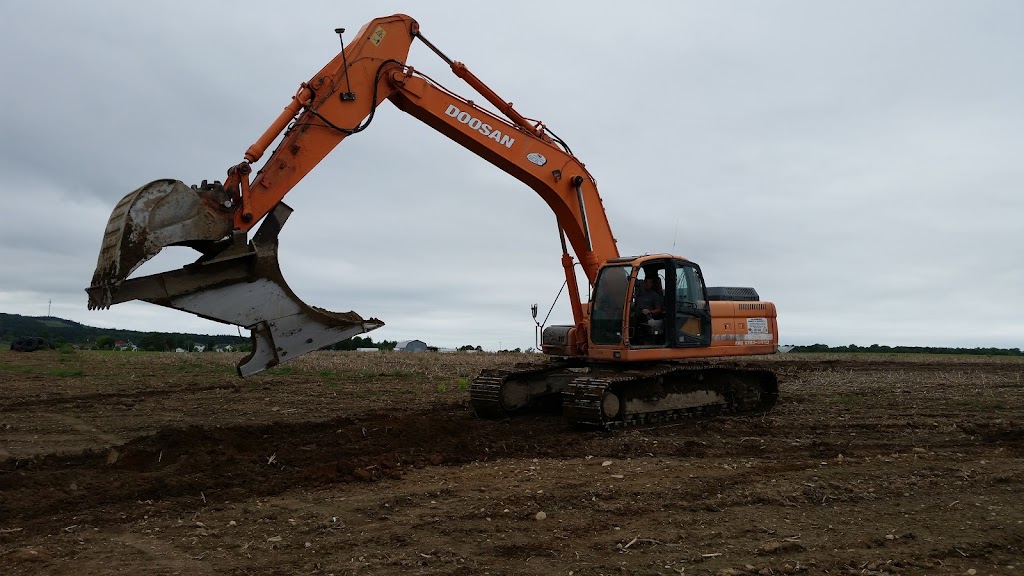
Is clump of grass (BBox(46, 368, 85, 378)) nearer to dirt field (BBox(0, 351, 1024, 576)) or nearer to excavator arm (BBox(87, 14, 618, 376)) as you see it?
dirt field (BBox(0, 351, 1024, 576))

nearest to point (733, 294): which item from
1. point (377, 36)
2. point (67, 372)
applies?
point (377, 36)

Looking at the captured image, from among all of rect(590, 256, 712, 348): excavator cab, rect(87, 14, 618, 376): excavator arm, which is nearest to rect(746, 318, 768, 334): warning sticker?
rect(590, 256, 712, 348): excavator cab

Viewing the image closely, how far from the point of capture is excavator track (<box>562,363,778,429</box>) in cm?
1065

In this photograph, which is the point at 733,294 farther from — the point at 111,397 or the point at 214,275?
the point at 111,397

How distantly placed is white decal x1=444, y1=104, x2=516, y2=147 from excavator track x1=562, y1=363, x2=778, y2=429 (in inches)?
145

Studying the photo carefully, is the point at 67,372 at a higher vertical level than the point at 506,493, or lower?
higher

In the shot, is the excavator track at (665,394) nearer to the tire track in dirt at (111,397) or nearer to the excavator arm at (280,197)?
the excavator arm at (280,197)

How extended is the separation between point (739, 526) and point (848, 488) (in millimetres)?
1671

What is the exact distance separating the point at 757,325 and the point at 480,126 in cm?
578

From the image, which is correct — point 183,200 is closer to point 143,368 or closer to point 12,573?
point 12,573

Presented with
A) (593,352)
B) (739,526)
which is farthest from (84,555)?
(593,352)

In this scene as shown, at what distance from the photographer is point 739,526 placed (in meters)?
6.04

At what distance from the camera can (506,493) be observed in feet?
23.2

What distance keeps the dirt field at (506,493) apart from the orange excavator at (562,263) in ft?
2.15
